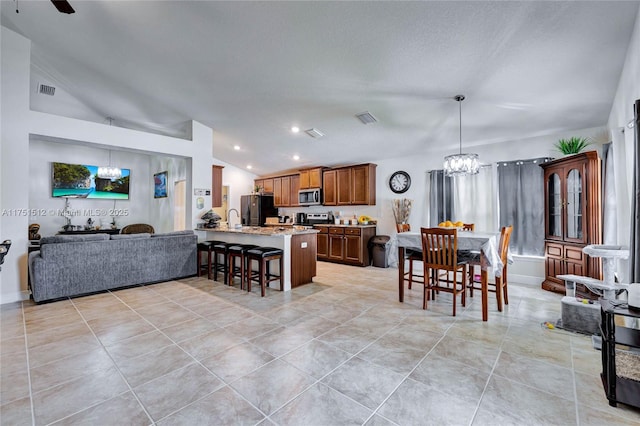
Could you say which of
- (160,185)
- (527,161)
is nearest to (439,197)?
(527,161)

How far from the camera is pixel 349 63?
3.11 m

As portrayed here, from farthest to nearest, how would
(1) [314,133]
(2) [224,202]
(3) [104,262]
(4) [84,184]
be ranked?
(2) [224,202]
(4) [84,184]
(1) [314,133]
(3) [104,262]

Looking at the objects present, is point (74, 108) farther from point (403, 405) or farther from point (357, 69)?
point (403, 405)

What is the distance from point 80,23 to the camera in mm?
3322

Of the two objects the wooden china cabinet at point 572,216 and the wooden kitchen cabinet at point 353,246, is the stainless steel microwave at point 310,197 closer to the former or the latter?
the wooden kitchen cabinet at point 353,246

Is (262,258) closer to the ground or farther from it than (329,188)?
closer to the ground

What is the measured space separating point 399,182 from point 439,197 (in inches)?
36.4

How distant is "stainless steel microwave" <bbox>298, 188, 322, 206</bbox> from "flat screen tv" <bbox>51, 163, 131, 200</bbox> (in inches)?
195

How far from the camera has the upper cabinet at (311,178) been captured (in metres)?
6.94

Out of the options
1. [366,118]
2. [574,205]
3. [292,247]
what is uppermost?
[366,118]

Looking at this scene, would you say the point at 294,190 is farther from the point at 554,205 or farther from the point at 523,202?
A: the point at 554,205

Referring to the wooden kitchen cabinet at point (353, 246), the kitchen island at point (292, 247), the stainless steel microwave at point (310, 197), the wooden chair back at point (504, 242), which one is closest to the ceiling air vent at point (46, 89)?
the kitchen island at point (292, 247)

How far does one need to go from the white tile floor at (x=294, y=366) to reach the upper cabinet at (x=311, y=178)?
401 centimetres

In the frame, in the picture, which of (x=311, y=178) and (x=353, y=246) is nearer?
(x=353, y=246)
